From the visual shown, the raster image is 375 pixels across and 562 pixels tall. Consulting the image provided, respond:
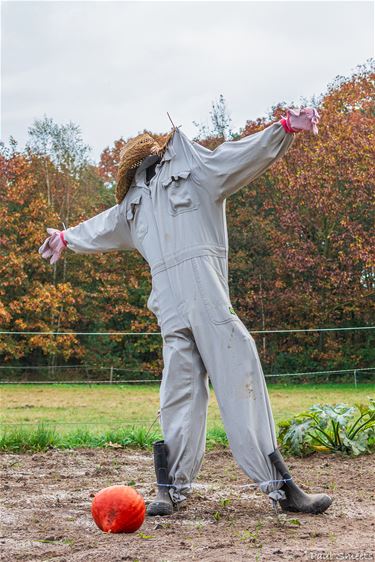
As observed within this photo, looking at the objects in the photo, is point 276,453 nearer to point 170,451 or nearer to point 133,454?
point 170,451

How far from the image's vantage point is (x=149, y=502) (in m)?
4.70

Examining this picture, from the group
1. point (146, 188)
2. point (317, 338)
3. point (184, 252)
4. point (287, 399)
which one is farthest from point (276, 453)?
point (317, 338)

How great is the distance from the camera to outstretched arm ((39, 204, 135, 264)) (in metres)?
5.16

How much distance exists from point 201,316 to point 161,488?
1.00 m

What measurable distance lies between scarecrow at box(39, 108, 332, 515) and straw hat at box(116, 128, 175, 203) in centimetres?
1

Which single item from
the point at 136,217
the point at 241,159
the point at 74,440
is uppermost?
the point at 241,159

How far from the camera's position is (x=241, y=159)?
450 cm

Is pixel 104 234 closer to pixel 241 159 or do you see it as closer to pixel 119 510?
pixel 241 159

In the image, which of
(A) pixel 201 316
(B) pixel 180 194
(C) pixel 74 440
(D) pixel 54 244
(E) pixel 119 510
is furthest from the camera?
(C) pixel 74 440

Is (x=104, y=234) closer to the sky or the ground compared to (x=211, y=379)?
closer to the sky

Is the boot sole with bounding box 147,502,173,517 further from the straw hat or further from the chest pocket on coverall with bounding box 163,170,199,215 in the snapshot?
the straw hat

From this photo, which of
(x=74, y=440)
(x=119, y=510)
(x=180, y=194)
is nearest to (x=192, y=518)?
(x=119, y=510)

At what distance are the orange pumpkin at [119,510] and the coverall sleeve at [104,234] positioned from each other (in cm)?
178

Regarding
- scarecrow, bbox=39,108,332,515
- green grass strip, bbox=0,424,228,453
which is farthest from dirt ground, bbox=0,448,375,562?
green grass strip, bbox=0,424,228,453
